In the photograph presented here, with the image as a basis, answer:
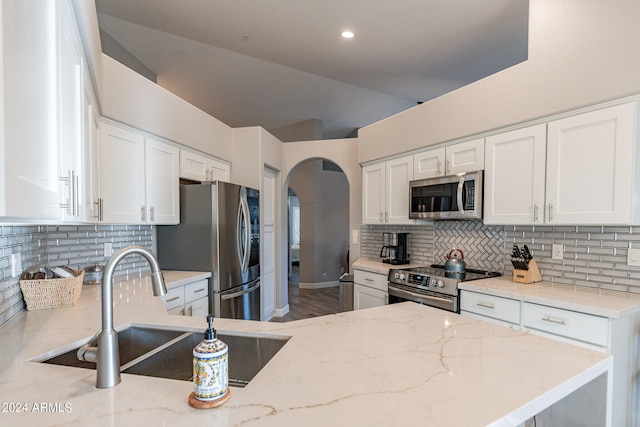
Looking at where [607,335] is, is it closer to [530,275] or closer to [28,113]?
[530,275]

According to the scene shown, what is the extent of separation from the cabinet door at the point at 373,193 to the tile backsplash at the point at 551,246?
0.56 m

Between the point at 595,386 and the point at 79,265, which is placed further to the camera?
the point at 79,265

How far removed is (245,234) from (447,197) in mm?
2000

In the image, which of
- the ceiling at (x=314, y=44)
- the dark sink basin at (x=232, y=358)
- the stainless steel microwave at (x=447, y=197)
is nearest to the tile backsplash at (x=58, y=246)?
the dark sink basin at (x=232, y=358)

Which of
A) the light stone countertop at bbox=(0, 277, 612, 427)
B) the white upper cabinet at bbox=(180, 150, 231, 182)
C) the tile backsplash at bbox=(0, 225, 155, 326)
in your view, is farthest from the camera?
the white upper cabinet at bbox=(180, 150, 231, 182)

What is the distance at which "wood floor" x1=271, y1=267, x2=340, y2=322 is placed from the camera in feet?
15.8

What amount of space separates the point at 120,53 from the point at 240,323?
3731 mm

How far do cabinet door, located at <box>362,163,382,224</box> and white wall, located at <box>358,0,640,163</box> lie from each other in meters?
0.92

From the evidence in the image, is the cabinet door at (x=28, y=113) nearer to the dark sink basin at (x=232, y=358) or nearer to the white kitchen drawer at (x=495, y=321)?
the dark sink basin at (x=232, y=358)

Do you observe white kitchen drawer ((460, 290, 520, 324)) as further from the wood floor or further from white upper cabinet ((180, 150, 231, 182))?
white upper cabinet ((180, 150, 231, 182))

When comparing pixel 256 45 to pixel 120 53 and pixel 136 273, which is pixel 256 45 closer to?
pixel 120 53

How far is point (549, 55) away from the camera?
226 cm

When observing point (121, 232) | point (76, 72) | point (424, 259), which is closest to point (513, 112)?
point (424, 259)

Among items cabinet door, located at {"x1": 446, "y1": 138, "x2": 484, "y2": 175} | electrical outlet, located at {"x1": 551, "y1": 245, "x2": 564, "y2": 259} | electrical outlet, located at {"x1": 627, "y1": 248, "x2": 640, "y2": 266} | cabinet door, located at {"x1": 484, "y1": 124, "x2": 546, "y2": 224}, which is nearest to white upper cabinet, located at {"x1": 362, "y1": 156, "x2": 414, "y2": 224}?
cabinet door, located at {"x1": 446, "y1": 138, "x2": 484, "y2": 175}
